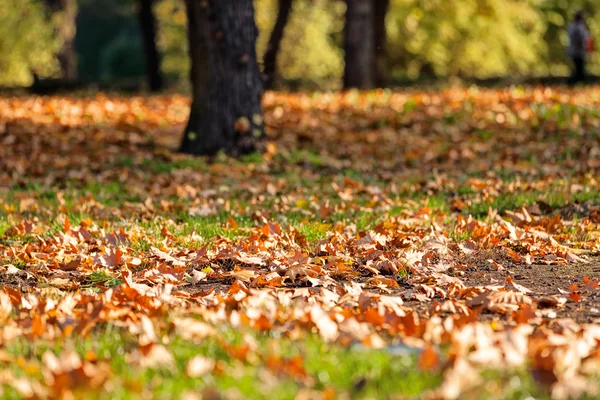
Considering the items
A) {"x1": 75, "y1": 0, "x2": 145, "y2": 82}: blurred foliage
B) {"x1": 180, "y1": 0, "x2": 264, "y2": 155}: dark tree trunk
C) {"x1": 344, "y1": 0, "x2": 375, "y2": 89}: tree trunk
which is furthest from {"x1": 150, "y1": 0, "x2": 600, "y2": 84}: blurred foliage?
{"x1": 180, "y1": 0, "x2": 264, "y2": 155}: dark tree trunk

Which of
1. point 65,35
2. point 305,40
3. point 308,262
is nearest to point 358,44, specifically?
point 65,35

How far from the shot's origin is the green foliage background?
2845cm

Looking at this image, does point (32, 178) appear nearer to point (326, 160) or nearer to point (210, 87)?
point (210, 87)

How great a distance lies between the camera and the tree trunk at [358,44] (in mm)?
18125

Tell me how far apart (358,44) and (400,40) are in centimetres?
1561

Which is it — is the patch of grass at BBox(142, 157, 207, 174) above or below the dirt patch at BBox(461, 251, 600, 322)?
below

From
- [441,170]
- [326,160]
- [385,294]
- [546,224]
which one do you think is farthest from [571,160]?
[385,294]

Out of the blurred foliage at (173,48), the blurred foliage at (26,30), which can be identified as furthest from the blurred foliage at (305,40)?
the blurred foliage at (26,30)

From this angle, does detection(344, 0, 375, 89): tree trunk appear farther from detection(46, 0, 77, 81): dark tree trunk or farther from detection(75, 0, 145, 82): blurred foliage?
detection(75, 0, 145, 82): blurred foliage

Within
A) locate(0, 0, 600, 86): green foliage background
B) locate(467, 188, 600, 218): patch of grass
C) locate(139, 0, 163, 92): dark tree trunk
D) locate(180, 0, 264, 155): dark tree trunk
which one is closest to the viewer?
locate(467, 188, 600, 218): patch of grass

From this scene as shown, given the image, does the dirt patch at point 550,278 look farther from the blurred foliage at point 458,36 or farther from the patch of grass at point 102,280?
the blurred foliage at point 458,36

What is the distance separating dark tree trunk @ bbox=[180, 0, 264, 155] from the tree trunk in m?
7.02

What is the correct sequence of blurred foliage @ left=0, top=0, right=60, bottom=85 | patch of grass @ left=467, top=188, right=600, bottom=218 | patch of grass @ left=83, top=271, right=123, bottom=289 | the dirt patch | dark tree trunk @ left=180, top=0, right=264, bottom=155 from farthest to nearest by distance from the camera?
blurred foliage @ left=0, top=0, right=60, bottom=85
dark tree trunk @ left=180, top=0, right=264, bottom=155
patch of grass @ left=467, top=188, right=600, bottom=218
patch of grass @ left=83, top=271, right=123, bottom=289
the dirt patch

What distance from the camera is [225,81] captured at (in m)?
11.3
